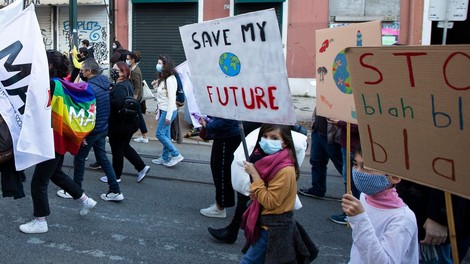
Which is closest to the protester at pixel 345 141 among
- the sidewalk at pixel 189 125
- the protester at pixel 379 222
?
the protester at pixel 379 222

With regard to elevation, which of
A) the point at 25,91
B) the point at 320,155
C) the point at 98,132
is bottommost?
the point at 320,155

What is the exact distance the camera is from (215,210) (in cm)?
513

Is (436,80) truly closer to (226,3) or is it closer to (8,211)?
(8,211)

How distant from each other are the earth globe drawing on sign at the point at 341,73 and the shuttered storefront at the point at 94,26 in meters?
14.7

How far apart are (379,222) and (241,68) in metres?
1.23

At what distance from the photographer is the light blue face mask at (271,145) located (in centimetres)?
326

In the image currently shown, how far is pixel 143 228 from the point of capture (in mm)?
4754

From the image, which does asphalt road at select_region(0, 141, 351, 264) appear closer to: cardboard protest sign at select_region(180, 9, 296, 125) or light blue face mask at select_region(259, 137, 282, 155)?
light blue face mask at select_region(259, 137, 282, 155)

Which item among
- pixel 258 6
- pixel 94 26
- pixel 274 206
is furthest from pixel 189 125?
pixel 94 26

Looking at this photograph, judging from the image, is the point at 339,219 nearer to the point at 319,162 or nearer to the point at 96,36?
the point at 319,162

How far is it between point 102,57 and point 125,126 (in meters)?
12.1

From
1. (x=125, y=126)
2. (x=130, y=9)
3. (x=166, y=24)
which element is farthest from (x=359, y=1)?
(x=125, y=126)

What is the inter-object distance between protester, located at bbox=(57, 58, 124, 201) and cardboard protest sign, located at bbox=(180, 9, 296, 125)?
206cm

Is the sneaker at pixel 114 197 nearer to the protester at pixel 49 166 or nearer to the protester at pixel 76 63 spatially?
the protester at pixel 49 166
